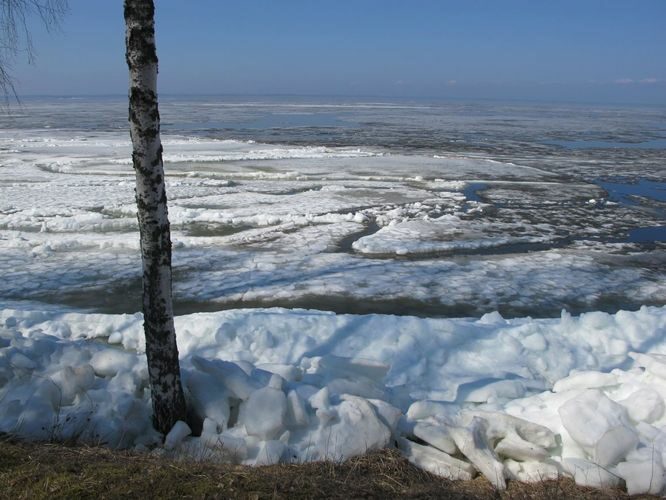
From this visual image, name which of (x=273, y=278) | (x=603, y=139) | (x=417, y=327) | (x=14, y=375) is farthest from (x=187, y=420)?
(x=603, y=139)

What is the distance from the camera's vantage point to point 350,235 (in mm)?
12633

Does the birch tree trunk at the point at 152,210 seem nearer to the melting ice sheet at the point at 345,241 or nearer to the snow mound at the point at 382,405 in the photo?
the snow mound at the point at 382,405

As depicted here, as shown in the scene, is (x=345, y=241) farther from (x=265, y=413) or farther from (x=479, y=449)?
(x=479, y=449)

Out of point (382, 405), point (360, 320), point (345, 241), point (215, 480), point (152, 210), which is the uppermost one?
point (152, 210)

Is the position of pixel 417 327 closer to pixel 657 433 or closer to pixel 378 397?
pixel 378 397

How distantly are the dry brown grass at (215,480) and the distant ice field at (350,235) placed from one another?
363cm

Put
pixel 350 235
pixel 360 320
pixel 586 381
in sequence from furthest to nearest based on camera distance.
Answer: pixel 350 235
pixel 360 320
pixel 586 381

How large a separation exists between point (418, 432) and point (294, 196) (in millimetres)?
13584

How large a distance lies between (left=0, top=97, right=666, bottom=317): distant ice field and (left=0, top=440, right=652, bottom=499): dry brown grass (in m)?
3.63

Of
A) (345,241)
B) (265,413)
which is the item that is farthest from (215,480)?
(345,241)

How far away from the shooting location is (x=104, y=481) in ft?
10.2

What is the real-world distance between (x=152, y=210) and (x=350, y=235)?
9200 millimetres

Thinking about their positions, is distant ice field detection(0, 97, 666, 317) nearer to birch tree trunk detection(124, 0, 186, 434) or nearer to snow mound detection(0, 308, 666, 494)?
snow mound detection(0, 308, 666, 494)

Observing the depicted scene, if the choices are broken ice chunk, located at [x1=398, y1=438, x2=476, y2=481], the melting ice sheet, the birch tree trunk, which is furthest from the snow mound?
the melting ice sheet
